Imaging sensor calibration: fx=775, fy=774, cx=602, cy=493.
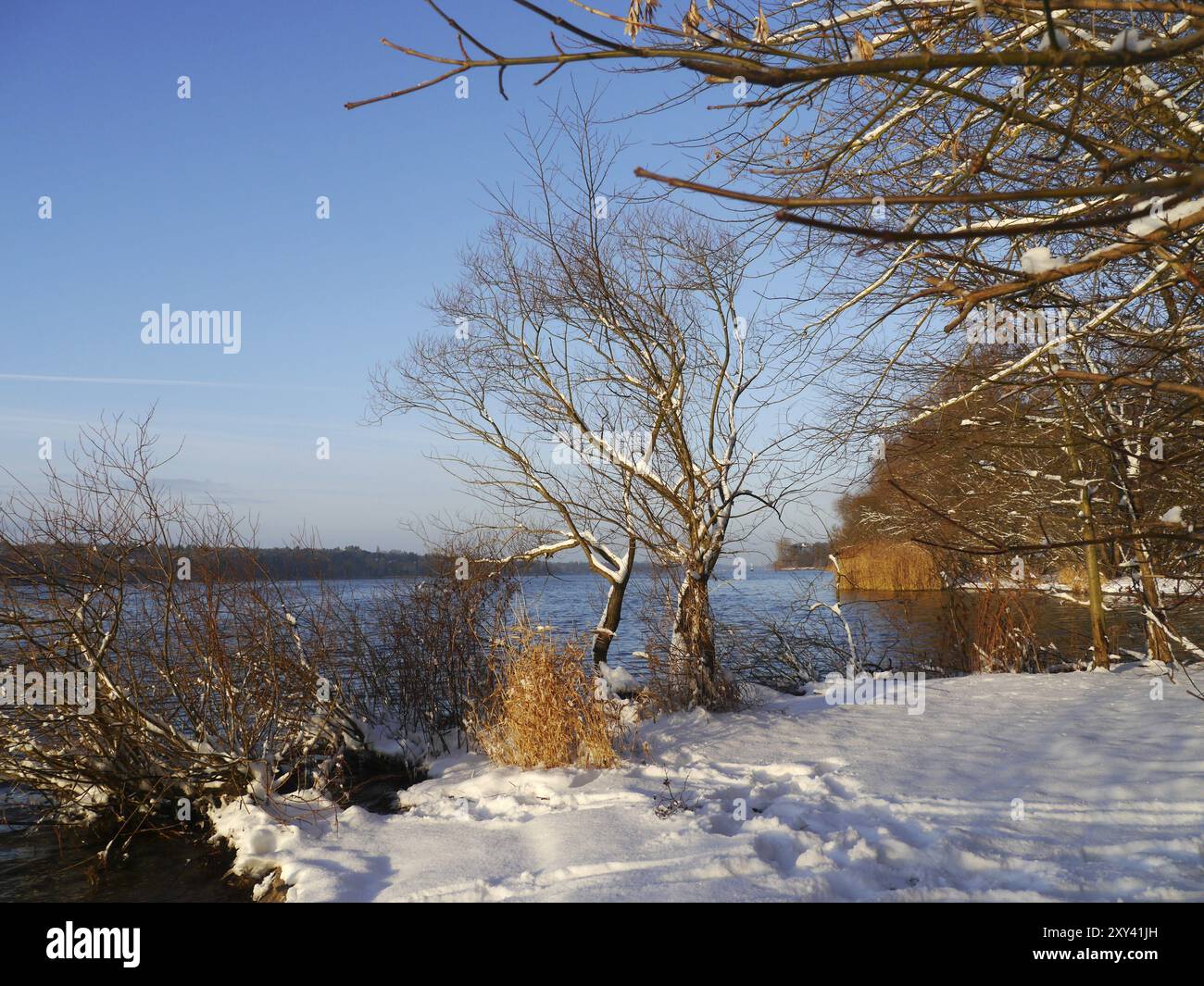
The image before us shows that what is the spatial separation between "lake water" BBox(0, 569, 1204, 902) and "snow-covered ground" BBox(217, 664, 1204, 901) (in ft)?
1.59

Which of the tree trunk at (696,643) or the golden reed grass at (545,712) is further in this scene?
the tree trunk at (696,643)

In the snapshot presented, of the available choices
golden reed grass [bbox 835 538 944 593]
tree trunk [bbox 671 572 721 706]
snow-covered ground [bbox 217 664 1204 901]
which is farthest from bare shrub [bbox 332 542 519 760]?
golden reed grass [bbox 835 538 944 593]

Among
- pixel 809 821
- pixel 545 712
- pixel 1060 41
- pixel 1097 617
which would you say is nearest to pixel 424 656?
pixel 545 712

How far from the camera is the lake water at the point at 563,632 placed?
547cm

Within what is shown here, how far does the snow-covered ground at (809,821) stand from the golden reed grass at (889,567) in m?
13.4

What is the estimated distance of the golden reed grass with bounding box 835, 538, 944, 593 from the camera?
20.6 meters

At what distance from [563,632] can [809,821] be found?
3.67 m

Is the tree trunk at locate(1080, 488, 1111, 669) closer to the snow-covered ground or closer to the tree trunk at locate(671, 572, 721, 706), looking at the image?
the snow-covered ground

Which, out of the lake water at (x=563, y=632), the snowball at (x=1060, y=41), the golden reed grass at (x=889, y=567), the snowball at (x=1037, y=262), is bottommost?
the lake water at (x=563, y=632)

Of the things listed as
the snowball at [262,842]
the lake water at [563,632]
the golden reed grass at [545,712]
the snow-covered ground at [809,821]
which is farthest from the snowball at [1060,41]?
the snowball at [262,842]

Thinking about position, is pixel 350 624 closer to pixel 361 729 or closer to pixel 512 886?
pixel 361 729

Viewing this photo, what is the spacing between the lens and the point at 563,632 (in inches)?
310

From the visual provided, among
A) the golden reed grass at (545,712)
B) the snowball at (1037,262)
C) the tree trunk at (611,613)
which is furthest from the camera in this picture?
the tree trunk at (611,613)

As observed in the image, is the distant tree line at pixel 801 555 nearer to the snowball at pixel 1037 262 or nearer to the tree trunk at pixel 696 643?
the tree trunk at pixel 696 643
